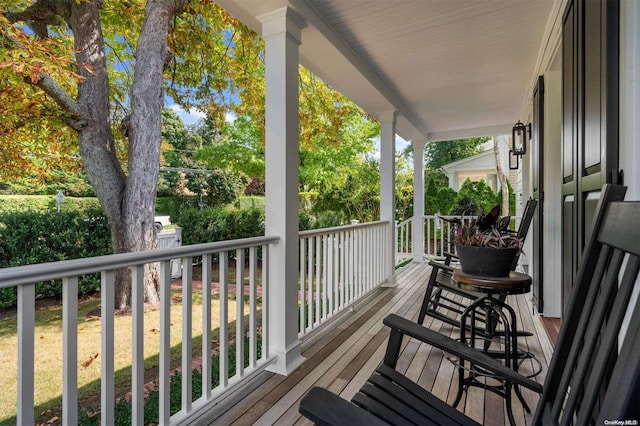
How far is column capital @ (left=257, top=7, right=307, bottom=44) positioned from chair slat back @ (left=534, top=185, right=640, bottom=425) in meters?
2.00

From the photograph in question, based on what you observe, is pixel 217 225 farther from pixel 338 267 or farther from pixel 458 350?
pixel 458 350

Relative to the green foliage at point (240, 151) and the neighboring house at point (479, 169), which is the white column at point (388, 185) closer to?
the green foliage at point (240, 151)

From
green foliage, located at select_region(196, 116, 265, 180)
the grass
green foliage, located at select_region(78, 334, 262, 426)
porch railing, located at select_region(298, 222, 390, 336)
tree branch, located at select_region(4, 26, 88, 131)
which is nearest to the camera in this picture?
green foliage, located at select_region(78, 334, 262, 426)

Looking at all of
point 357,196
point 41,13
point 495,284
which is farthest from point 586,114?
point 357,196

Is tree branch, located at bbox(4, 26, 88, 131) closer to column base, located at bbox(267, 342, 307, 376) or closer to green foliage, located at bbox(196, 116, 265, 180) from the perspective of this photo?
green foliage, located at bbox(196, 116, 265, 180)

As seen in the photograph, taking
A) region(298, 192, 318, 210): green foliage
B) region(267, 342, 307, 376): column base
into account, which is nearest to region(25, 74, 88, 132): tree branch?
region(267, 342, 307, 376): column base

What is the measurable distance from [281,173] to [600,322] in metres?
1.81

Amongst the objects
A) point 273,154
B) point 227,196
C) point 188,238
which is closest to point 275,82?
point 273,154

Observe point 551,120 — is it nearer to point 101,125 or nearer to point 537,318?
point 537,318

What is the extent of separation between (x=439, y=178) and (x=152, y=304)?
16.0 m

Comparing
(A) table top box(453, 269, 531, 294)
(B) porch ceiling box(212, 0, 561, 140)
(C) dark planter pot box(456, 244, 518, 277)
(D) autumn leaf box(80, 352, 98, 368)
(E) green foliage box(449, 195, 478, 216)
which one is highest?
Answer: (B) porch ceiling box(212, 0, 561, 140)

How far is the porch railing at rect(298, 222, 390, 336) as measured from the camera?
287 cm

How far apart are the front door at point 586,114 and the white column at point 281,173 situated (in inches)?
62.2

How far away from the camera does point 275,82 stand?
7.51ft
